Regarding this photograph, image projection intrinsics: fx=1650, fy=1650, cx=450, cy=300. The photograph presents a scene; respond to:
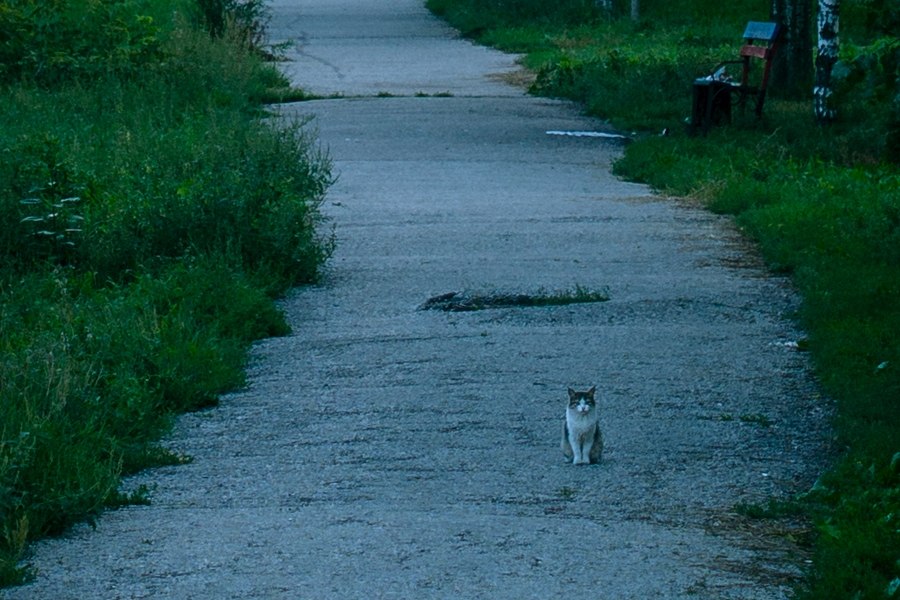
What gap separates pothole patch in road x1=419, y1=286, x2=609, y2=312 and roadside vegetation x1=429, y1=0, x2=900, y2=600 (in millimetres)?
1582

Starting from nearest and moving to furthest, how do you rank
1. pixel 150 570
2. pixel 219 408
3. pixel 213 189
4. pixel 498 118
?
1. pixel 150 570
2. pixel 219 408
3. pixel 213 189
4. pixel 498 118

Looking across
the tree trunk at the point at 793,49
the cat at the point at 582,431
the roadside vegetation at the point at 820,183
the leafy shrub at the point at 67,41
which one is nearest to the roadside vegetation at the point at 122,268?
the leafy shrub at the point at 67,41

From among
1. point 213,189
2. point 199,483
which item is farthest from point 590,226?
point 199,483

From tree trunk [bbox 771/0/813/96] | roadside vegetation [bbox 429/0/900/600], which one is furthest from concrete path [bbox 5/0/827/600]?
tree trunk [bbox 771/0/813/96]

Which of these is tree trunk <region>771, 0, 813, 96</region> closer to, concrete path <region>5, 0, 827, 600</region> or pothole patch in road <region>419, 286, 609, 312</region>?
concrete path <region>5, 0, 827, 600</region>

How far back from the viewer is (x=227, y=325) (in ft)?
36.2

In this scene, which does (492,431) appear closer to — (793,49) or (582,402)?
(582,402)

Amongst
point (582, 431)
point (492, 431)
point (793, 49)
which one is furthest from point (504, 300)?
point (793, 49)

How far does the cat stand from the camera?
7.91 metres

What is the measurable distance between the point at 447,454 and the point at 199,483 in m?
1.26

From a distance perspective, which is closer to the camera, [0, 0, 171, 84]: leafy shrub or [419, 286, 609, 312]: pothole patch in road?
[419, 286, 609, 312]: pothole patch in road

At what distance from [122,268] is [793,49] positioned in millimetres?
12781

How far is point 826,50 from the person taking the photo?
64.1 feet

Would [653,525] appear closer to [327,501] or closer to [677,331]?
[327,501]
